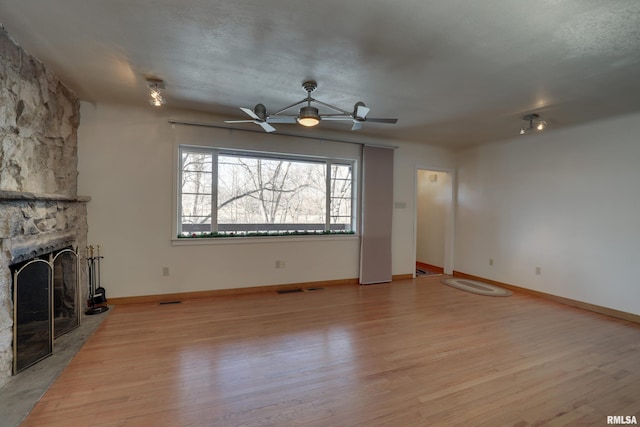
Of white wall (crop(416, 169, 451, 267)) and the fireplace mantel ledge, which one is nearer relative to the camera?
the fireplace mantel ledge

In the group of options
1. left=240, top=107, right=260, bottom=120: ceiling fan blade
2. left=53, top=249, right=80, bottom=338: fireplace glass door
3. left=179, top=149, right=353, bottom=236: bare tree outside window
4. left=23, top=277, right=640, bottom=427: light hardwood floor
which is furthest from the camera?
left=179, top=149, right=353, bottom=236: bare tree outside window

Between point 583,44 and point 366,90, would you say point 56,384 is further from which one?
point 583,44

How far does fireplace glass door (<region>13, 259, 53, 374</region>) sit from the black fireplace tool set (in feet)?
3.54

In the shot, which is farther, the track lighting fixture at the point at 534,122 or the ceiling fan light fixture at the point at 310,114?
the track lighting fixture at the point at 534,122

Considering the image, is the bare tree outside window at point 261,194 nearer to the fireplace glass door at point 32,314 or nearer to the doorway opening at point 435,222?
the fireplace glass door at point 32,314

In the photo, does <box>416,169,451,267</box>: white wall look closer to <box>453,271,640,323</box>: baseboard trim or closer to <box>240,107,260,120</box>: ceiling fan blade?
<box>453,271,640,323</box>: baseboard trim

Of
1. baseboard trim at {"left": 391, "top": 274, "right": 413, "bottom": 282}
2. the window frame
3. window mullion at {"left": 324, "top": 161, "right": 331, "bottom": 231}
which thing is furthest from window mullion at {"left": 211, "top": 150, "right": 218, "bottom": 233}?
baseboard trim at {"left": 391, "top": 274, "right": 413, "bottom": 282}

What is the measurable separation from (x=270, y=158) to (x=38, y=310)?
3.32 metres

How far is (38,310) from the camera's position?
8.41ft

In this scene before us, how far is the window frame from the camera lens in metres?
4.20

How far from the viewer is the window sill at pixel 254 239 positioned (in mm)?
4156

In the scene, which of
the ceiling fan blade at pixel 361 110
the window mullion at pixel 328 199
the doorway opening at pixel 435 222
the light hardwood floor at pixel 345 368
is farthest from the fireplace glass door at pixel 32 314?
the doorway opening at pixel 435 222

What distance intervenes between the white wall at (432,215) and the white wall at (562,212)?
1.80ft

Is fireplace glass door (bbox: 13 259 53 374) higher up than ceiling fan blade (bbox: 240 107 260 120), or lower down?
lower down
